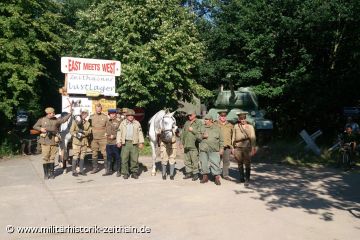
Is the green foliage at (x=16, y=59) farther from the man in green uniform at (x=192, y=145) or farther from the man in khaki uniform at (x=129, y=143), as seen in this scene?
the man in green uniform at (x=192, y=145)

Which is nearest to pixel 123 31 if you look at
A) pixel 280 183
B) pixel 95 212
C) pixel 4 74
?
pixel 4 74

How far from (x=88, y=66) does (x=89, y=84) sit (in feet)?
1.95

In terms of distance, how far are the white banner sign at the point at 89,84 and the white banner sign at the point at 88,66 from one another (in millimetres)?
160

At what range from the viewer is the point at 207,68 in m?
25.4

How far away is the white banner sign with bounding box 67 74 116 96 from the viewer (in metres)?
13.4

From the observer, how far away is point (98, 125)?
12211 mm

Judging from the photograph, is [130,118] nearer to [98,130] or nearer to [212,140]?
[98,130]

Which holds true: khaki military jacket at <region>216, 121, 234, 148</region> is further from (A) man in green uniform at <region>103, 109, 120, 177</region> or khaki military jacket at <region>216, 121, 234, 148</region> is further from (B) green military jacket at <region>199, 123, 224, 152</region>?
(A) man in green uniform at <region>103, 109, 120, 177</region>

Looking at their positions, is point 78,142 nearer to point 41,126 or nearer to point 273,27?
point 41,126

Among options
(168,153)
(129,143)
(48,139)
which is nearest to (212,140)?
(168,153)

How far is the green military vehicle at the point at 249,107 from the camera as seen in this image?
19.7m

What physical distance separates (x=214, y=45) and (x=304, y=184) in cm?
1616

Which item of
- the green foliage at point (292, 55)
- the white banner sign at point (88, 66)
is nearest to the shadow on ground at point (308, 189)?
the white banner sign at point (88, 66)

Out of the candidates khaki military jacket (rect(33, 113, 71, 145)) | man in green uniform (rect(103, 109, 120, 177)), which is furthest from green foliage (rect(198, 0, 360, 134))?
khaki military jacket (rect(33, 113, 71, 145))
